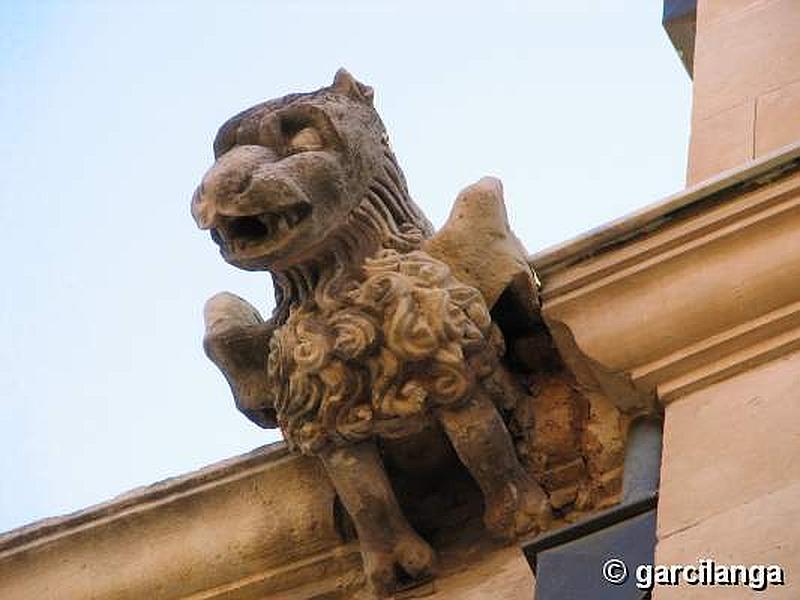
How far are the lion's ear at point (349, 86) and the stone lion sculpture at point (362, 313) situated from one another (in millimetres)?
42

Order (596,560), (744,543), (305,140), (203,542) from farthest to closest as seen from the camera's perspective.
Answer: (203,542) < (305,140) < (596,560) < (744,543)

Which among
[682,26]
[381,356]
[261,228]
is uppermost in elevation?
[261,228]

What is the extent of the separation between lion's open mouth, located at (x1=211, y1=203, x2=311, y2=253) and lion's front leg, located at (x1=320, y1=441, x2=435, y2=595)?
1.38ft

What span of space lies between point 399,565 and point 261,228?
696 millimetres

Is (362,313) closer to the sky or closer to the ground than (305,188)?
closer to the ground

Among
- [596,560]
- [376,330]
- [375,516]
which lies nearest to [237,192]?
[376,330]

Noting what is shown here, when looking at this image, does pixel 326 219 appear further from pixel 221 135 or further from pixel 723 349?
pixel 723 349

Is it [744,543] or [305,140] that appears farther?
[305,140]

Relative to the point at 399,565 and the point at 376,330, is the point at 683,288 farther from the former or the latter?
the point at 399,565

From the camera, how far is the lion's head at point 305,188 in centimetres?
584

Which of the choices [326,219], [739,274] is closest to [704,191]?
[739,274]

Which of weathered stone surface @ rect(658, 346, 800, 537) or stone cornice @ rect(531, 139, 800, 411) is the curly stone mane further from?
weathered stone surface @ rect(658, 346, 800, 537)

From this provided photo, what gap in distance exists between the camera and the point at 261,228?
19.4ft

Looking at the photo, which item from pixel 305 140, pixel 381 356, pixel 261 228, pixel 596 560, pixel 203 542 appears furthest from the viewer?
pixel 203 542
